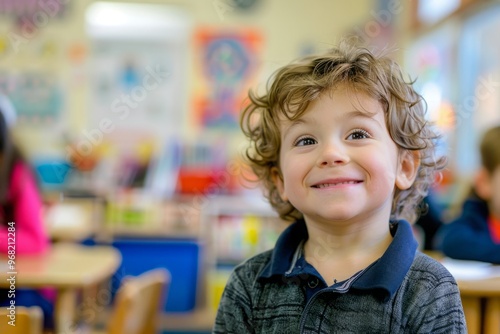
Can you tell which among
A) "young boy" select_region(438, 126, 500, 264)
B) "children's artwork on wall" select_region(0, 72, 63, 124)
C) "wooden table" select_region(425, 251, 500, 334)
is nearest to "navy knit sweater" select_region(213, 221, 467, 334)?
"wooden table" select_region(425, 251, 500, 334)

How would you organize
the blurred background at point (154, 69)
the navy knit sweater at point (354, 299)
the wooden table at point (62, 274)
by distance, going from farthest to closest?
1. the blurred background at point (154, 69)
2. the wooden table at point (62, 274)
3. the navy knit sweater at point (354, 299)

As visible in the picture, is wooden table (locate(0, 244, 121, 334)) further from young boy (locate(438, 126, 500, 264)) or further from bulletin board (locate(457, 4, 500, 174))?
bulletin board (locate(457, 4, 500, 174))

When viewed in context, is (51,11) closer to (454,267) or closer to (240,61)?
(240,61)

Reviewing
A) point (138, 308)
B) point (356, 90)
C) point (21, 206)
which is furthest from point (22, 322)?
point (21, 206)

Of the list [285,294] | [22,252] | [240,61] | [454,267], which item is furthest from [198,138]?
[285,294]

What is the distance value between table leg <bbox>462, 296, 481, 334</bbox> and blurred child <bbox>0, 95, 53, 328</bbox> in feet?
5.15

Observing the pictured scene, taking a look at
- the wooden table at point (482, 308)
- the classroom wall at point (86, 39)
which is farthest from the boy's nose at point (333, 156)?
the classroom wall at point (86, 39)

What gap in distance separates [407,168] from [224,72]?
419 centimetres

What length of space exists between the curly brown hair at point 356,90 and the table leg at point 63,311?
115 centimetres

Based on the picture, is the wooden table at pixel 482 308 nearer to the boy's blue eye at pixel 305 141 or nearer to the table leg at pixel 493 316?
the table leg at pixel 493 316

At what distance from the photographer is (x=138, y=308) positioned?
1902 millimetres

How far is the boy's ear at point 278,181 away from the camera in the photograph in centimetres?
108

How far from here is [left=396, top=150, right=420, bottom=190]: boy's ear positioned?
39.9 inches

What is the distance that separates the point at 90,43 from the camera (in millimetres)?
5102
